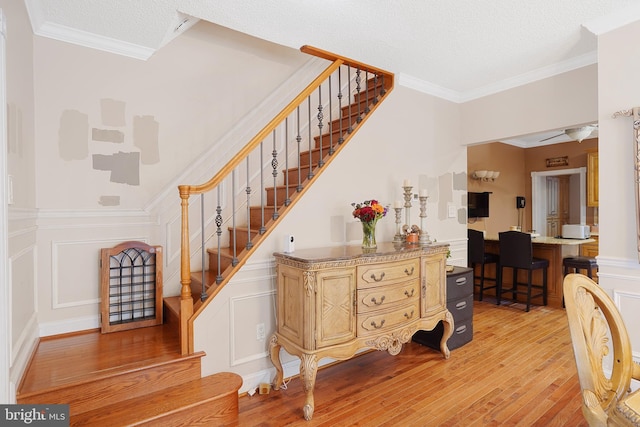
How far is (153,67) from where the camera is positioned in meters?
3.10

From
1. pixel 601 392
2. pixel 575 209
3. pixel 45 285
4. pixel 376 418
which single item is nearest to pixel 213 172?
pixel 45 285

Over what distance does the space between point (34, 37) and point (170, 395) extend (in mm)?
2782

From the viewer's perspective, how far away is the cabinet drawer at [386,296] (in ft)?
8.39

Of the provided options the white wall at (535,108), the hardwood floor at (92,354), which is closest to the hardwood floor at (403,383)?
the hardwood floor at (92,354)

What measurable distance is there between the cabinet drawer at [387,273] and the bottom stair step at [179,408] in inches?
44.6

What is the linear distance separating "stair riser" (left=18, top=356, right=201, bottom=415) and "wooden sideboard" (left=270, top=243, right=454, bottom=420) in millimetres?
683

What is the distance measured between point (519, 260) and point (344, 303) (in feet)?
11.3

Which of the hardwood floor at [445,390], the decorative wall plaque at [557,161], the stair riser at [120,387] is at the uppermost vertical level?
the decorative wall plaque at [557,161]

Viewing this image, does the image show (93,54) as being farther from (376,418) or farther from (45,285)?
(376,418)

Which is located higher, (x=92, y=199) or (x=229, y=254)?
(x=92, y=199)

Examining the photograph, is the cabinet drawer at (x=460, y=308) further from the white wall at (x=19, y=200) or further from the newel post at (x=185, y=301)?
the white wall at (x=19, y=200)

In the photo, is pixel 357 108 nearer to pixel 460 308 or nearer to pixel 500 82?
pixel 500 82

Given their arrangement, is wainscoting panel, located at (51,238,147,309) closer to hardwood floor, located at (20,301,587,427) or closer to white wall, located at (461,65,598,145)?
hardwood floor, located at (20,301,587,427)

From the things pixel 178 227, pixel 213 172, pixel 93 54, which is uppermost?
pixel 93 54
